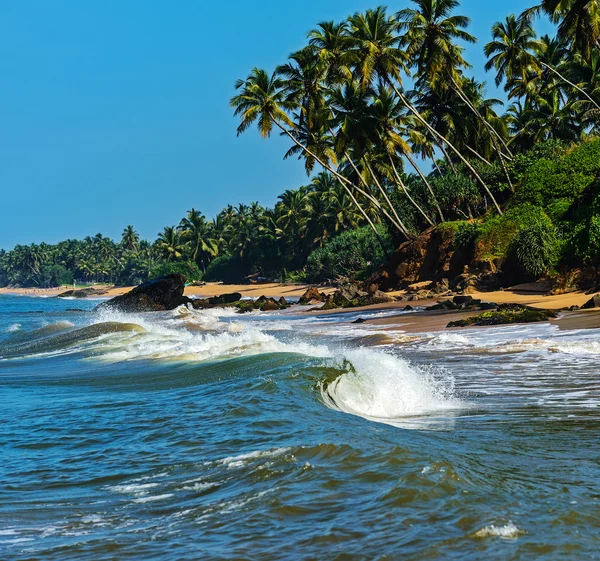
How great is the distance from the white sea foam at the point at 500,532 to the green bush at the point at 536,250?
25.0m

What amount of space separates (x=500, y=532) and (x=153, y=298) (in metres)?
38.0

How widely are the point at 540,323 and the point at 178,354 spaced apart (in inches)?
331

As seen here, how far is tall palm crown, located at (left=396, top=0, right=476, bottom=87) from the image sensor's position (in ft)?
115

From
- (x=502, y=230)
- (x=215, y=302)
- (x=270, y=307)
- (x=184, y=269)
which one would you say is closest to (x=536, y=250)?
(x=502, y=230)

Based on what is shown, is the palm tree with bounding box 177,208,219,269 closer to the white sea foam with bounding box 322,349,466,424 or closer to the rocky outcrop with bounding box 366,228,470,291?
the rocky outcrop with bounding box 366,228,470,291

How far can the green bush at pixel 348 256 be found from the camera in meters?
57.6

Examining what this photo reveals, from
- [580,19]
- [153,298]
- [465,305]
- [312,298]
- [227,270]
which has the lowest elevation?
[465,305]

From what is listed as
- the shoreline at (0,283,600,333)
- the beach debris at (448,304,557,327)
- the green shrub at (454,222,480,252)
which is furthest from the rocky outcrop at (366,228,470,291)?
the beach debris at (448,304,557,327)

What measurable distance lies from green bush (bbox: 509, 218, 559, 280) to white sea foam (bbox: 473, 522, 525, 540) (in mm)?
24992

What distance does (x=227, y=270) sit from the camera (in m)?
93.2

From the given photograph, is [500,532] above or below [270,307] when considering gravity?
below

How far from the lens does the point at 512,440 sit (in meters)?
5.59

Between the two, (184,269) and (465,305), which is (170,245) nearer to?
(184,269)

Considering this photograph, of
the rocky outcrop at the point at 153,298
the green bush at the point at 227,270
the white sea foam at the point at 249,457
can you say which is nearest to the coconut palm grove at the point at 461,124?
the rocky outcrop at the point at 153,298
